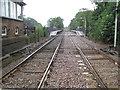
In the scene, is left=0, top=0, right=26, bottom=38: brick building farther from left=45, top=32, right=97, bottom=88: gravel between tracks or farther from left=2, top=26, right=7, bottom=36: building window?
left=45, top=32, right=97, bottom=88: gravel between tracks

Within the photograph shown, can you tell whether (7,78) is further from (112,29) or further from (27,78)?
(112,29)

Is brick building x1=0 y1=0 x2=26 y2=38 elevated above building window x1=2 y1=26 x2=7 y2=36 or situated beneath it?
elevated above

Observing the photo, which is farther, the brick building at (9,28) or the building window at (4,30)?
the building window at (4,30)

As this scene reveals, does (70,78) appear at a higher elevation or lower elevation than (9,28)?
lower

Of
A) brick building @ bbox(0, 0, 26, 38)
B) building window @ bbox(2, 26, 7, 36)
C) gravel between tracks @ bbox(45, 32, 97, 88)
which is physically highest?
brick building @ bbox(0, 0, 26, 38)

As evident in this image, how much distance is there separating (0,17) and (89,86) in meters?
10.1

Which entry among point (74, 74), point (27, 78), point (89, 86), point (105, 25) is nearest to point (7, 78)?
point (27, 78)

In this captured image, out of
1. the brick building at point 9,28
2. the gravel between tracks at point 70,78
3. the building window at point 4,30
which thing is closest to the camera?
the gravel between tracks at point 70,78

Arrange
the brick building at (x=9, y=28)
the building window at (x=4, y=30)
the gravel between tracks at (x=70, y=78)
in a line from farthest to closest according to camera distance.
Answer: the building window at (x=4, y=30) → the brick building at (x=9, y=28) → the gravel between tracks at (x=70, y=78)

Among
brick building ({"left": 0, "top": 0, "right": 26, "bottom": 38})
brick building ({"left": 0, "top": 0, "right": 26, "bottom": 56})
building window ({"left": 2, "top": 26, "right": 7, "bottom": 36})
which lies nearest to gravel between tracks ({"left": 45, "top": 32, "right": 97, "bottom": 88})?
brick building ({"left": 0, "top": 0, "right": 26, "bottom": 56})

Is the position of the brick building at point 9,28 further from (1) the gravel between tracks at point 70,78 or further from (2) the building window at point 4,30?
(1) the gravel between tracks at point 70,78

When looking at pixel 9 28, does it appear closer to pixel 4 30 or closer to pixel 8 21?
pixel 8 21

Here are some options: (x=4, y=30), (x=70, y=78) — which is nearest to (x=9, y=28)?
(x=4, y=30)

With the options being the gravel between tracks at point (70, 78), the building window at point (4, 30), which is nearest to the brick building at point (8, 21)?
the building window at point (4, 30)
